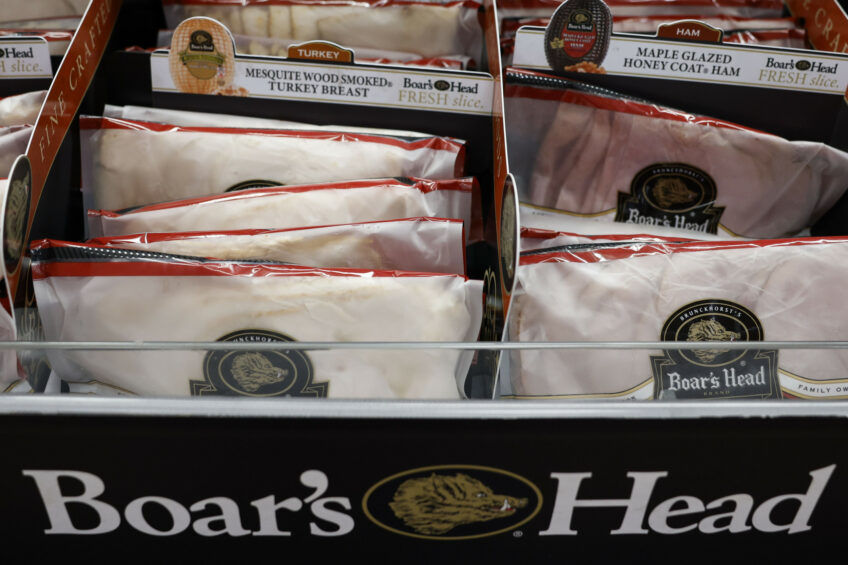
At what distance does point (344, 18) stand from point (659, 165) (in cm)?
67

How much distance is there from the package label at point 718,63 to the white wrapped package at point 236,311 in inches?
21.7

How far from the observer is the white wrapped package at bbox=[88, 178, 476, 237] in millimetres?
1022

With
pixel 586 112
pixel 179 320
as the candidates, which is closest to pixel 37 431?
pixel 179 320

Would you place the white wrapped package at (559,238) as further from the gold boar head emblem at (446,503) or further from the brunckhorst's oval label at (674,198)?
the gold boar head emblem at (446,503)

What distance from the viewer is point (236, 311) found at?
0.89 metres

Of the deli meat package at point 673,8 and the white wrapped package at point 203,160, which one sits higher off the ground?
the deli meat package at point 673,8

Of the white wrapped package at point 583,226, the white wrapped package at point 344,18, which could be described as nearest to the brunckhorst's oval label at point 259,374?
the white wrapped package at point 583,226

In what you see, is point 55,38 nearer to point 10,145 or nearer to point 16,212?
point 10,145

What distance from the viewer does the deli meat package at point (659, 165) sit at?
117 cm

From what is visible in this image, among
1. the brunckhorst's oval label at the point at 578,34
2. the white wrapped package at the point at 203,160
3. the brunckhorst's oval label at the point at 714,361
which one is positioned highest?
the brunckhorst's oval label at the point at 578,34

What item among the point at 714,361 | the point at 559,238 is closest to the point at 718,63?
the point at 559,238

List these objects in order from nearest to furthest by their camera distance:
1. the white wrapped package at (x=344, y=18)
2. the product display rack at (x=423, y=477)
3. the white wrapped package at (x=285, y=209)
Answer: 1. the product display rack at (x=423, y=477)
2. the white wrapped package at (x=285, y=209)
3. the white wrapped package at (x=344, y=18)

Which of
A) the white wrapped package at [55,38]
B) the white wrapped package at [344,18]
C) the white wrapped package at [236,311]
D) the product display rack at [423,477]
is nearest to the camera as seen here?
the product display rack at [423,477]

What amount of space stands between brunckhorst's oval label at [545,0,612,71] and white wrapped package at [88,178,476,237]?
1.04 ft
